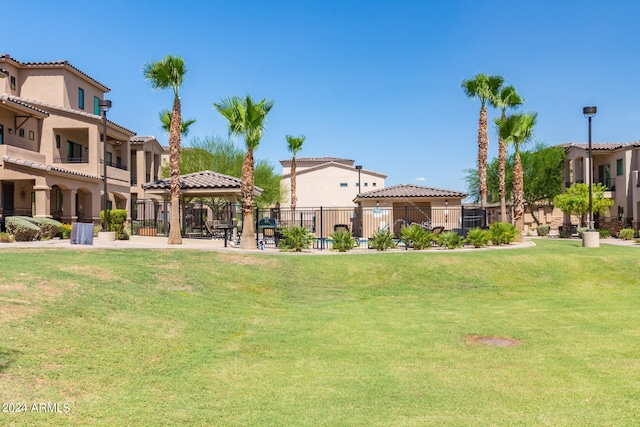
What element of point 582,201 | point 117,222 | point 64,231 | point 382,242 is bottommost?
point 382,242

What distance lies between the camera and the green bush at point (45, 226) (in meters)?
23.0

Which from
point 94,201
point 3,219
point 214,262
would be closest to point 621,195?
point 214,262

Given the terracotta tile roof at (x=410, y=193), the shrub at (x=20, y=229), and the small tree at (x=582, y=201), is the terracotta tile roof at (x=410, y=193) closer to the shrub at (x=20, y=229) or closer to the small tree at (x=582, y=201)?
the small tree at (x=582, y=201)

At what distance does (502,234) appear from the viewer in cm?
2348

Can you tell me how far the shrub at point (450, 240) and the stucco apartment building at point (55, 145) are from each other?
2065 cm

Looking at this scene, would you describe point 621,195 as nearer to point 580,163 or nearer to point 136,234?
point 580,163

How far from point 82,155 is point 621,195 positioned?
43.2 m

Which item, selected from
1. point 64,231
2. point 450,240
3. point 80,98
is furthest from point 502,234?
point 80,98

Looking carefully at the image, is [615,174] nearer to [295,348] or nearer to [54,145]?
[295,348]

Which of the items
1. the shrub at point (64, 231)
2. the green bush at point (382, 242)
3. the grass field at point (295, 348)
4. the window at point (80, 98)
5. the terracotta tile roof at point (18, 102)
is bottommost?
the grass field at point (295, 348)

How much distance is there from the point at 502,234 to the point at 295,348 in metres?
18.1

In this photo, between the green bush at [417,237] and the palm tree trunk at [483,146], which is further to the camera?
the palm tree trunk at [483,146]

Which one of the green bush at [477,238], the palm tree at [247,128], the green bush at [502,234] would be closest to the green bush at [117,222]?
the palm tree at [247,128]

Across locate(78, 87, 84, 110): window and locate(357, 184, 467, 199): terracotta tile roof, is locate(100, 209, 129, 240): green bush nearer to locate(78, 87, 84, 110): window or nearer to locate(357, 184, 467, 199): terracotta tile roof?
locate(78, 87, 84, 110): window
